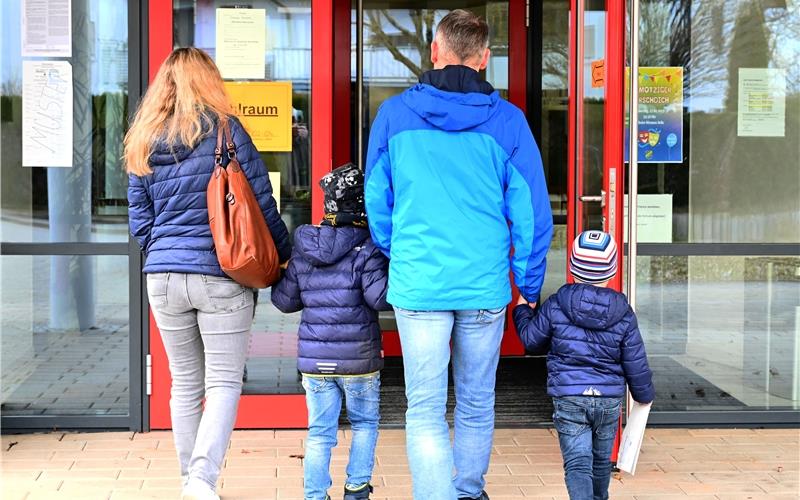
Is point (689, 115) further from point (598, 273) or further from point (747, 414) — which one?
point (598, 273)

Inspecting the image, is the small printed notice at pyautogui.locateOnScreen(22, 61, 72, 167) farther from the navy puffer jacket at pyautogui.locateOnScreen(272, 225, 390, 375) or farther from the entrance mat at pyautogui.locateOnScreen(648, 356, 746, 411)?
the entrance mat at pyautogui.locateOnScreen(648, 356, 746, 411)

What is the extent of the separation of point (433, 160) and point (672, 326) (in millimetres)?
2340

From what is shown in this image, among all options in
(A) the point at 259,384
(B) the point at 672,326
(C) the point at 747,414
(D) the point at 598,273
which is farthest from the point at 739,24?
(A) the point at 259,384

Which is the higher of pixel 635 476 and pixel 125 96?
pixel 125 96

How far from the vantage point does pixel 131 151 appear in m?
3.79

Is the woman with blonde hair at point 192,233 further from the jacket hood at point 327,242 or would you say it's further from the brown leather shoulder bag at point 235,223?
the jacket hood at point 327,242

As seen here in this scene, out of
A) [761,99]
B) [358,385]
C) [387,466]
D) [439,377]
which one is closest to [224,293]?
[358,385]

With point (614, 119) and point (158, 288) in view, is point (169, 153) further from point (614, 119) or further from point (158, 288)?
point (614, 119)

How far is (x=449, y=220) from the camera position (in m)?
3.47

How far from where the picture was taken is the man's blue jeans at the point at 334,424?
378 centimetres

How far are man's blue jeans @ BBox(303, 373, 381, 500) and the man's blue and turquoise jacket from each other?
16.3 inches

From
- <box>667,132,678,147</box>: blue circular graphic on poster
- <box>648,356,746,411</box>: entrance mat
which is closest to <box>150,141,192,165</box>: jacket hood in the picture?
<box>667,132,678,147</box>: blue circular graphic on poster

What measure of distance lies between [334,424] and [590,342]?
3.17 ft

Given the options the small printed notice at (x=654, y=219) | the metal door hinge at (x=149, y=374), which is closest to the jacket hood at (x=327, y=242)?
the metal door hinge at (x=149, y=374)
